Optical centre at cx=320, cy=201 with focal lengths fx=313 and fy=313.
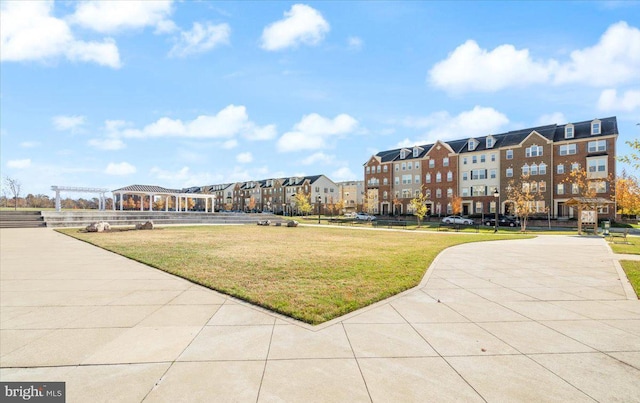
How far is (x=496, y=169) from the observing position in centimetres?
5528

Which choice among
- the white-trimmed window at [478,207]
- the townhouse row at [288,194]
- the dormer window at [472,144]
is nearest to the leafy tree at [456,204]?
the white-trimmed window at [478,207]

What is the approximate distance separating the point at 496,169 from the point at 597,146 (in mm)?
13648

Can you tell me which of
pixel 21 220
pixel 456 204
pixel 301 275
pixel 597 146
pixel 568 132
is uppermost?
pixel 568 132

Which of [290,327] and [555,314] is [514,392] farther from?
[555,314]

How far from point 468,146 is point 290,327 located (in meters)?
62.7

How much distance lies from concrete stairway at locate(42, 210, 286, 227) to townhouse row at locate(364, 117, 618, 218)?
34586mm

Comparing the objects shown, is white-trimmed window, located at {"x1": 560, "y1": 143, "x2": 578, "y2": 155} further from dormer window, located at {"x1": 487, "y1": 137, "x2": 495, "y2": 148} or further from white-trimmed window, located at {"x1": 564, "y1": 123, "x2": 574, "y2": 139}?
dormer window, located at {"x1": 487, "y1": 137, "x2": 495, "y2": 148}

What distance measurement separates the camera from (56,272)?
29.4ft

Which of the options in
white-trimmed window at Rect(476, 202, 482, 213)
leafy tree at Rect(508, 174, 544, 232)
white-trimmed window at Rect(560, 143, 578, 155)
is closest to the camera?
white-trimmed window at Rect(560, 143, 578, 155)

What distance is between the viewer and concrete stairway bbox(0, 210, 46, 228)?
94.4ft

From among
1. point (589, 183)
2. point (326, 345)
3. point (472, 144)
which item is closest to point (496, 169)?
point (472, 144)
